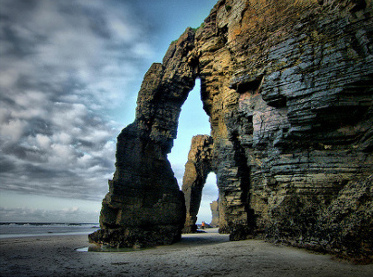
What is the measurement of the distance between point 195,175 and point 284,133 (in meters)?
27.1

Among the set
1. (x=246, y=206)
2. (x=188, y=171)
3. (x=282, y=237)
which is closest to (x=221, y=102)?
(x=246, y=206)

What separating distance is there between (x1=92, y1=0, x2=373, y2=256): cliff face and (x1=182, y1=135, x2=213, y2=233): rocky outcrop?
1493 cm

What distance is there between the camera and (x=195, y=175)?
37.7 meters

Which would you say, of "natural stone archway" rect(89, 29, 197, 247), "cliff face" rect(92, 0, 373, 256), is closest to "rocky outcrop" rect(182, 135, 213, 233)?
"natural stone archway" rect(89, 29, 197, 247)

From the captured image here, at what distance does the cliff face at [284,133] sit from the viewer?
9.29 meters

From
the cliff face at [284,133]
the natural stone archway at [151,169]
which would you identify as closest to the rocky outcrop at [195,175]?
the natural stone archway at [151,169]

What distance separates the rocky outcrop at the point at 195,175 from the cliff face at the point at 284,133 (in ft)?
49.0

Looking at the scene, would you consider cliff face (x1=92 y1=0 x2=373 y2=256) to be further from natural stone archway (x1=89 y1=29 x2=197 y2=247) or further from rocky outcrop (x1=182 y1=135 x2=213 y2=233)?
rocky outcrop (x1=182 y1=135 x2=213 y2=233)

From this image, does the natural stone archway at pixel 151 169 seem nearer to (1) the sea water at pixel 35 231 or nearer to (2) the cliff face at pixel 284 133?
(2) the cliff face at pixel 284 133

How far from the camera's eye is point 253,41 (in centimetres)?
1499

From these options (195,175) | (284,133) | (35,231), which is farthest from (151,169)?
(35,231)

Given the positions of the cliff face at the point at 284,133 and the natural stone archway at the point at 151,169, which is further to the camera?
the natural stone archway at the point at 151,169

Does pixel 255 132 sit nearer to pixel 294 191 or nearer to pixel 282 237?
pixel 294 191

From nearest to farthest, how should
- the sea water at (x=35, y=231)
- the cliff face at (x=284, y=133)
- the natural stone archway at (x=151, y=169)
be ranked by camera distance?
the cliff face at (x=284, y=133), the natural stone archway at (x=151, y=169), the sea water at (x=35, y=231)
